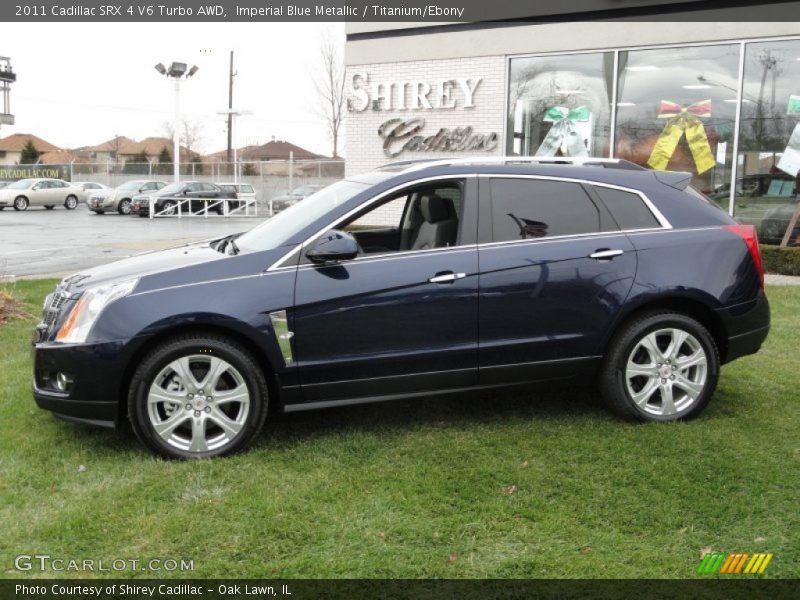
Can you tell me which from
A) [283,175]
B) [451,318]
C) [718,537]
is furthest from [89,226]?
[718,537]

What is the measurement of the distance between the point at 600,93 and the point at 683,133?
160 centimetres

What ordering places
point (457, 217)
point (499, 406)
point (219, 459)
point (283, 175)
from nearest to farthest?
1. point (219, 459)
2. point (457, 217)
3. point (499, 406)
4. point (283, 175)

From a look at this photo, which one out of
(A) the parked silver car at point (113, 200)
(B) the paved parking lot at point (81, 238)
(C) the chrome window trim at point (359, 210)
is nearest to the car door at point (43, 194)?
(A) the parked silver car at point (113, 200)

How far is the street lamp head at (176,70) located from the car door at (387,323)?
112ft

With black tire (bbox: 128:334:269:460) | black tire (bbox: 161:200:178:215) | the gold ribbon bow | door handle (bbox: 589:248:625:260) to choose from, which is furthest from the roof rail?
black tire (bbox: 161:200:178:215)

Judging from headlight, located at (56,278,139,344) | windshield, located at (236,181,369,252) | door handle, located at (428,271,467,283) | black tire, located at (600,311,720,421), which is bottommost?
black tire, located at (600,311,720,421)

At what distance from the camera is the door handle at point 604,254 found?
199 inches

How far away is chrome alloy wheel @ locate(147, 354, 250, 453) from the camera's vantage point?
4.53 meters

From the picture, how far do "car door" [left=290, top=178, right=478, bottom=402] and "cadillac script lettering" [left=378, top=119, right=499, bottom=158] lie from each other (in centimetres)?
1079

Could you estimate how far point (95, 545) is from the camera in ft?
12.0

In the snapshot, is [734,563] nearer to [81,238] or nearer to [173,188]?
[81,238]

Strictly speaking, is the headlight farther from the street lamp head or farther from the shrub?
the street lamp head

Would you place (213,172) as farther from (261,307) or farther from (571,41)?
(261,307)

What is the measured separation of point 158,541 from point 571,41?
41.5 feet
